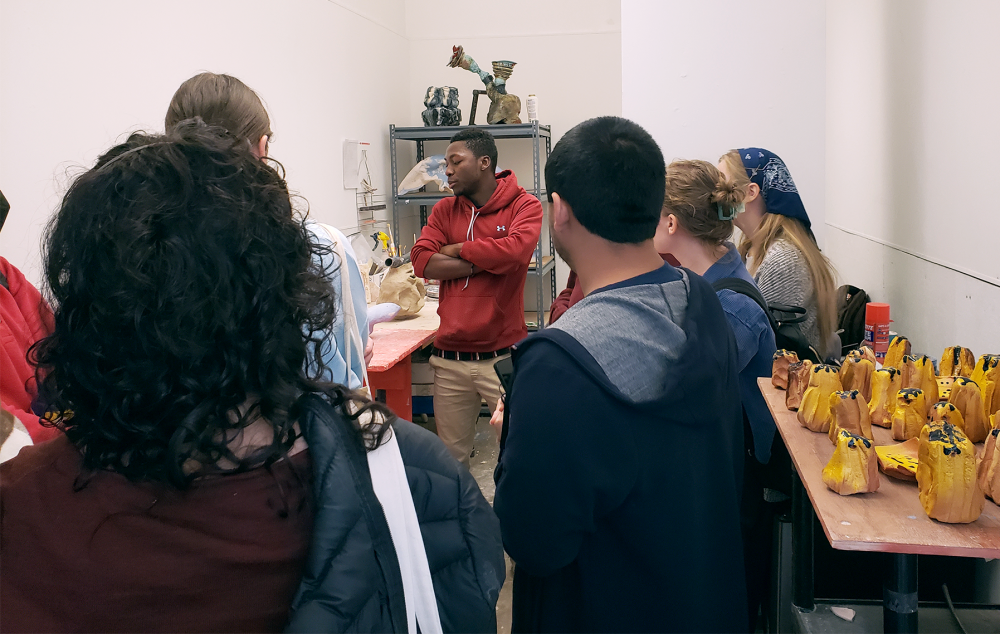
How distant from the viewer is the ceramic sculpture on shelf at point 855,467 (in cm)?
115

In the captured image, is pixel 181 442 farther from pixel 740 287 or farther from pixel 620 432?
pixel 740 287

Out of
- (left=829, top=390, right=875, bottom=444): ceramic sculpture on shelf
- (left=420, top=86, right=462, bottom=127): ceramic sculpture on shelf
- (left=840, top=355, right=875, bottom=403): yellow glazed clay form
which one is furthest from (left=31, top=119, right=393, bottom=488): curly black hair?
→ (left=420, top=86, right=462, bottom=127): ceramic sculpture on shelf

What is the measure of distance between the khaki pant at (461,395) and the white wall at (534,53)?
2.46 metres

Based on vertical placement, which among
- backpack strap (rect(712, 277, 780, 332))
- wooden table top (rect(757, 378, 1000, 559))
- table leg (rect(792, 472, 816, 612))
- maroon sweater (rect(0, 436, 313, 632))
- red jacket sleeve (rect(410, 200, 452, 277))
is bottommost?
table leg (rect(792, 472, 816, 612))

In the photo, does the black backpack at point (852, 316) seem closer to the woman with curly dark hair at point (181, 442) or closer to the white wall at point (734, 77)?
the white wall at point (734, 77)

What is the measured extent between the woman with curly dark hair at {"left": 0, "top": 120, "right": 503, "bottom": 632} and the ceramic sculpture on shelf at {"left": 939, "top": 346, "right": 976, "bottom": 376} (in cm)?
136

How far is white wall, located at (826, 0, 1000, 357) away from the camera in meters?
1.84

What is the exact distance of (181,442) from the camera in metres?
0.64

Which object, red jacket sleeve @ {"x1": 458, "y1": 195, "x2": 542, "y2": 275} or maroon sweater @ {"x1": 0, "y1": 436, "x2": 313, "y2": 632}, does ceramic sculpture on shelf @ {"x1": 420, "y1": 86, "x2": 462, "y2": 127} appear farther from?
maroon sweater @ {"x1": 0, "y1": 436, "x2": 313, "y2": 632}

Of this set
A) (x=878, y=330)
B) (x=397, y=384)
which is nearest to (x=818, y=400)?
(x=878, y=330)

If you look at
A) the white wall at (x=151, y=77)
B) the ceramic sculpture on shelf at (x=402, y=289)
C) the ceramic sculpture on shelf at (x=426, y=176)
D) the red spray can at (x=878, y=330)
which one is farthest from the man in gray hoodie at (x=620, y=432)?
the ceramic sculpture on shelf at (x=426, y=176)

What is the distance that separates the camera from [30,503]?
0.64 metres

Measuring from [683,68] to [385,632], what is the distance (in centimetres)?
311

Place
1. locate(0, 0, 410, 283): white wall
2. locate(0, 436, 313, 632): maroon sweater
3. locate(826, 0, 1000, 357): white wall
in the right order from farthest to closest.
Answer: locate(0, 0, 410, 283): white wall
locate(826, 0, 1000, 357): white wall
locate(0, 436, 313, 632): maroon sweater
